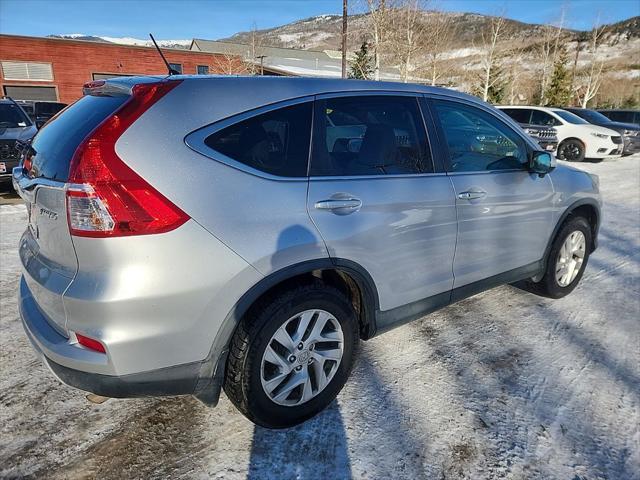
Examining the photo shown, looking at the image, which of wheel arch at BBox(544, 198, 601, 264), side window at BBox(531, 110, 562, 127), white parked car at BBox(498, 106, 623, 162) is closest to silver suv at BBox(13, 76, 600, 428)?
wheel arch at BBox(544, 198, 601, 264)

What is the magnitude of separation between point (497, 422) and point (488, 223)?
1.27m

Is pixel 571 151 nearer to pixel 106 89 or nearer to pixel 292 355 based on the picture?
pixel 292 355

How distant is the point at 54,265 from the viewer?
1.93 metres

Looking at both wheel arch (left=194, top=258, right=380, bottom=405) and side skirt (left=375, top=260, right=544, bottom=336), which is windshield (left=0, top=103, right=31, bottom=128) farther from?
side skirt (left=375, top=260, right=544, bottom=336)

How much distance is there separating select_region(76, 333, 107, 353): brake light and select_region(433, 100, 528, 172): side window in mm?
2193

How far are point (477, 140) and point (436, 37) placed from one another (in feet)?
78.7

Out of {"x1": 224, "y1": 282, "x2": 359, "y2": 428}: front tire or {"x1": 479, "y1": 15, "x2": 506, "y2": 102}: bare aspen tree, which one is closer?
{"x1": 224, "y1": 282, "x2": 359, "y2": 428}: front tire

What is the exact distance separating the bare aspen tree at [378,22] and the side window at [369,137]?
19004 millimetres

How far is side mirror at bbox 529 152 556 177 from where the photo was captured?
3230mm

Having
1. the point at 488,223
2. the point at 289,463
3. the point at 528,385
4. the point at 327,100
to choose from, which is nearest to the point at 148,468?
the point at 289,463

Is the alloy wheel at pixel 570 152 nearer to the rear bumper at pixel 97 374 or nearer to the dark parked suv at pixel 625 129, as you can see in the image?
the dark parked suv at pixel 625 129

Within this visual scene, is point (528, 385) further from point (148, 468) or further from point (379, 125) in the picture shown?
point (148, 468)

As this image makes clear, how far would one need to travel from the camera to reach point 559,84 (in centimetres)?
3481

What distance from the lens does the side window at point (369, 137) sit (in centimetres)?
229
